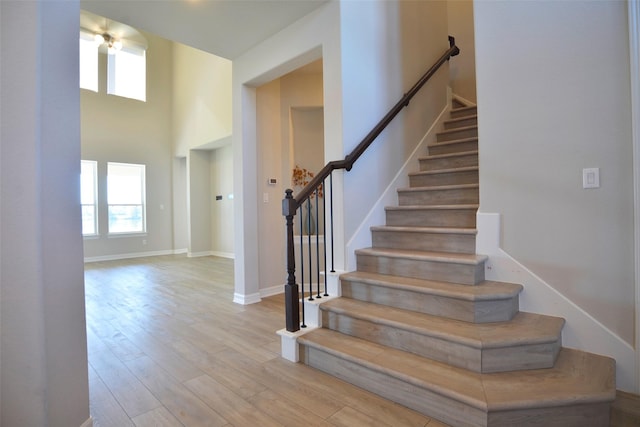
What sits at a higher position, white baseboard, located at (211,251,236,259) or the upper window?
the upper window

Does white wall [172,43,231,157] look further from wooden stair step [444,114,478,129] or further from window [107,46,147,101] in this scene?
wooden stair step [444,114,478,129]

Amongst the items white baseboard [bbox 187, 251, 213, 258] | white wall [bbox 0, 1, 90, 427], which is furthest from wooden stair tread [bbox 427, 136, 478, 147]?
white baseboard [bbox 187, 251, 213, 258]

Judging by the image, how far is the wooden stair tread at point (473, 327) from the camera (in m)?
1.56

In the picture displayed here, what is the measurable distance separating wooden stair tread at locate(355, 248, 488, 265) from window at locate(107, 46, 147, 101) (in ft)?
25.6

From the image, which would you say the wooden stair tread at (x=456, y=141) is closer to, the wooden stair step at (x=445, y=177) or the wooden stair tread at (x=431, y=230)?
the wooden stair step at (x=445, y=177)

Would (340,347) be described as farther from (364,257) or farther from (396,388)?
(364,257)

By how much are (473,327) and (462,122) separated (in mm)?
2863

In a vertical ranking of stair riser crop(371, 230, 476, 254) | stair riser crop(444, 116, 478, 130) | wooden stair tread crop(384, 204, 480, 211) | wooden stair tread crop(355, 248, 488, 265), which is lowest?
wooden stair tread crop(355, 248, 488, 265)

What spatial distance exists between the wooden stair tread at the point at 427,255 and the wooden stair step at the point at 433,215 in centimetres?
35

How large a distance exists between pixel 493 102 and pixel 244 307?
300 centimetres

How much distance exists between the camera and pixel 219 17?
283cm

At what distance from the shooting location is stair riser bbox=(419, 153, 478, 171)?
9.75ft

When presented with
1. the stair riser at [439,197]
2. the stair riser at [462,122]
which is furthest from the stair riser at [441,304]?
the stair riser at [462,122]

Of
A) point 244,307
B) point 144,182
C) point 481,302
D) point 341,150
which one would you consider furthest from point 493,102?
point 144,182
